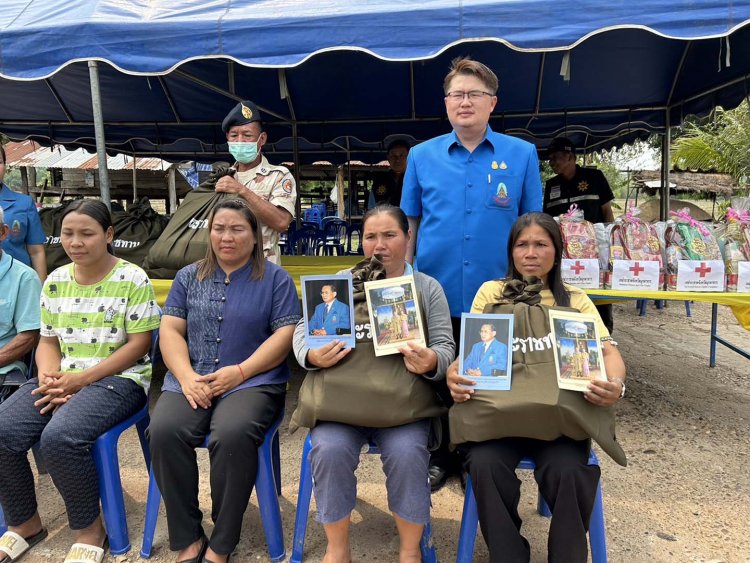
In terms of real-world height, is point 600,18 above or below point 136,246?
above

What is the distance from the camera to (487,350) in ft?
6.18

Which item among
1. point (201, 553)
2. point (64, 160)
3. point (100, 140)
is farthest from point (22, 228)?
point (64, 160)

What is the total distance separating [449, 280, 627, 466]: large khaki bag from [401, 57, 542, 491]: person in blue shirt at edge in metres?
0.50

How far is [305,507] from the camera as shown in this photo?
206cm

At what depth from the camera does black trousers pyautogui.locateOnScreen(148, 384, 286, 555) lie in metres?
1.98

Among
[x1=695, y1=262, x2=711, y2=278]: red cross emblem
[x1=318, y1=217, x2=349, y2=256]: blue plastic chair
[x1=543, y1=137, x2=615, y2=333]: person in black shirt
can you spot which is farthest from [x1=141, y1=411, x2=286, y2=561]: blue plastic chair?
[x1=318, y1=217, x2=349, y2=256]: blue plastic chair

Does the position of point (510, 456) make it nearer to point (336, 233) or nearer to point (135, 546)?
point (135, 546)

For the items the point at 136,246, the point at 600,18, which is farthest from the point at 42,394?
the point at 600,18

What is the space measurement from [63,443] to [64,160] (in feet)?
45.4

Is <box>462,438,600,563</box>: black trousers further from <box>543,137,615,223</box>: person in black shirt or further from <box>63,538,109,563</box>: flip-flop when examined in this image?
<box>543,137,615,223</box>: person in black shirt

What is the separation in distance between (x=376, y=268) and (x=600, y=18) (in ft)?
6.12

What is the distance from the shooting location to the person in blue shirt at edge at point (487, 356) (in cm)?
187

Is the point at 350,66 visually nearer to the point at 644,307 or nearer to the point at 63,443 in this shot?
the point at 63,443

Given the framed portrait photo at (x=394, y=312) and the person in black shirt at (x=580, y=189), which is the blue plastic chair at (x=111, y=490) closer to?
the framed portrait photo at (x=394, y=312)
